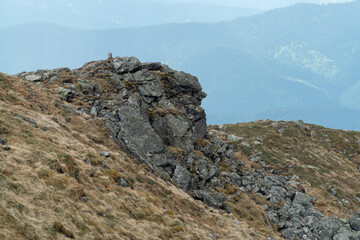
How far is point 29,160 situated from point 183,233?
12.4 metres

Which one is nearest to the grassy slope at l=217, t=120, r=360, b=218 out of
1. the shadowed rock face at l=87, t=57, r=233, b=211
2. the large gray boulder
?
the large gray boulder

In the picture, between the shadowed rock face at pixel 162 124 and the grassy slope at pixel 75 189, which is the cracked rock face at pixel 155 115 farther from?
the grassy slope at pixel 75 189

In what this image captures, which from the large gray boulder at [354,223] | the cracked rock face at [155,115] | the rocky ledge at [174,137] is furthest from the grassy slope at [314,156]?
the cracked rock face at [155,115]

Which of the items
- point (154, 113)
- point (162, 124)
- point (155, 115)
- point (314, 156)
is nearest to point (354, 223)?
point (314, 156)

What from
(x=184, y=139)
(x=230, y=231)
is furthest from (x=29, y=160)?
(x=184, y=139)

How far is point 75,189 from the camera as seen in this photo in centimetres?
1823

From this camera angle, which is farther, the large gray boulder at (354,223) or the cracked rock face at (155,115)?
the large gray boulder at (354,223)

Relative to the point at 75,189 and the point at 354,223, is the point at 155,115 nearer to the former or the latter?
the point at 75,189

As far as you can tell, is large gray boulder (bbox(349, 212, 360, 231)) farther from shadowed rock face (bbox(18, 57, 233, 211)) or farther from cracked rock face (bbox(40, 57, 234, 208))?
shadowed rock face (bbox(18, 57, 233, 211))

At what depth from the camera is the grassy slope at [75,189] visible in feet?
47.8

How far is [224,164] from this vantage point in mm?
44562

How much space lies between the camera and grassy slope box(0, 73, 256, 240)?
1456 centimetres

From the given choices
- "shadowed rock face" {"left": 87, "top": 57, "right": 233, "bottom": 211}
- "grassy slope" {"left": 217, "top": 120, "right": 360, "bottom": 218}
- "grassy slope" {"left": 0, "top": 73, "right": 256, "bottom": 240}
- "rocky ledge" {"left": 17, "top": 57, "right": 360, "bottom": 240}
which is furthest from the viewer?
"grassy slope" {"left": 217, "top": 120, "right": 360, "bottom": 218}

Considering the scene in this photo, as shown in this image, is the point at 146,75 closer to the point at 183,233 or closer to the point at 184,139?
the point at 184,139
